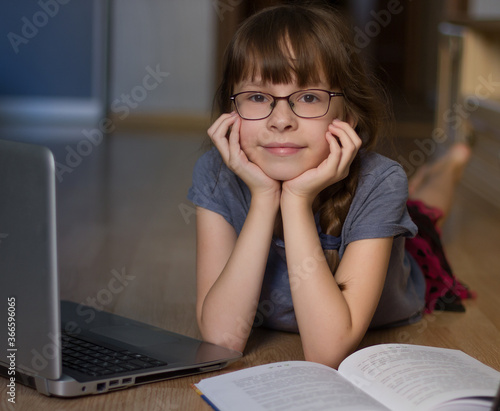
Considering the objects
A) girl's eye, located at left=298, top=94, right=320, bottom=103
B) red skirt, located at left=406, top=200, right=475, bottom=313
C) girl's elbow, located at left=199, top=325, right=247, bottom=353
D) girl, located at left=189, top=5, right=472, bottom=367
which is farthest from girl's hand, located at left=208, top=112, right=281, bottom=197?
red skirt, located at left=406, top=200, right=475, bottom=313

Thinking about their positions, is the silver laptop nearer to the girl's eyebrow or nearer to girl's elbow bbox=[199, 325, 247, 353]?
girl's elbow bbox=[199, 325, 247, 353]

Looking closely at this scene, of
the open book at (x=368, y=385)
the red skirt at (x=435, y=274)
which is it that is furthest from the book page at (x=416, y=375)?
the red skirt at (x=435, y=274)

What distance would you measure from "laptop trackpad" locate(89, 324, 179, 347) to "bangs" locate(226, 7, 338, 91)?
0.41 metres

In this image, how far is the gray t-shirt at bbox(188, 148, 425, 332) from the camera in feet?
3.74

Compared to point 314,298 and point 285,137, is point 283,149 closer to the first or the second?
point 285,137

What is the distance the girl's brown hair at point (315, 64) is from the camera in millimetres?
1084

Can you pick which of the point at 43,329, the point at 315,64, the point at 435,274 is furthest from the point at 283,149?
the point at 435,274

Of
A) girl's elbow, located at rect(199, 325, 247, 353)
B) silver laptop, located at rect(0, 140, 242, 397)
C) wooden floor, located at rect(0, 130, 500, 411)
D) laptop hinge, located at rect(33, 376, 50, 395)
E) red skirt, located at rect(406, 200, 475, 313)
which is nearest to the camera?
silver laptop, located at rect(0, 140, 242, 397)

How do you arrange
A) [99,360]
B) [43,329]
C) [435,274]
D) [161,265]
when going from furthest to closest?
[161,265], [435,274], [99,360], [43,329]

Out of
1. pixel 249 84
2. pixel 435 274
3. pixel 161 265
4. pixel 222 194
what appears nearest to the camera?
pixel 249 84

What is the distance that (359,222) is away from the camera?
1.14m

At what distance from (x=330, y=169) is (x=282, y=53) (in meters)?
0.18

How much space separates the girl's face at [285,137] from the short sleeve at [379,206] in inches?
3.8

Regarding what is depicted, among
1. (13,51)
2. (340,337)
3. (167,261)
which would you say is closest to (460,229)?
(167,261)
